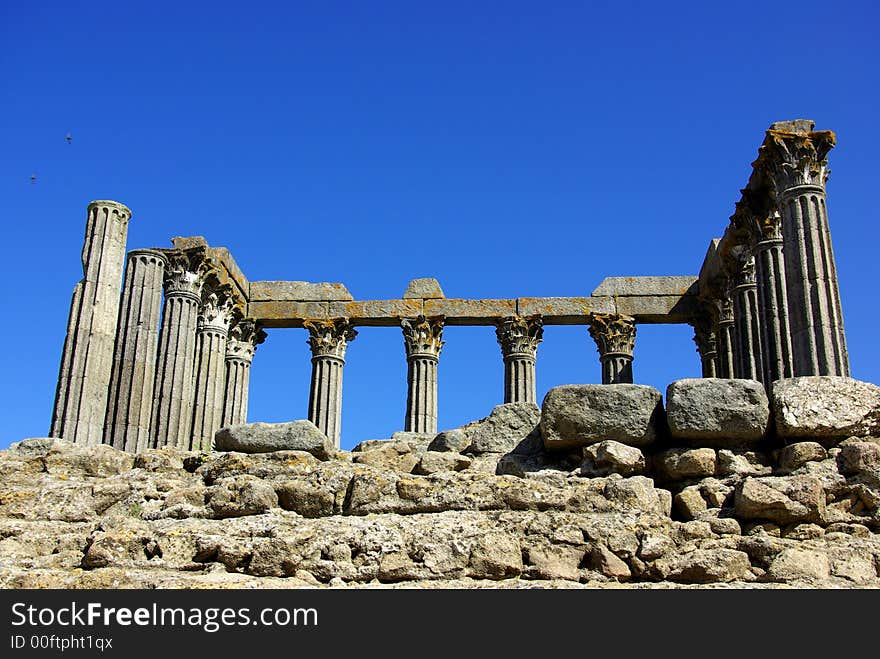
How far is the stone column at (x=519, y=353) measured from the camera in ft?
96.7

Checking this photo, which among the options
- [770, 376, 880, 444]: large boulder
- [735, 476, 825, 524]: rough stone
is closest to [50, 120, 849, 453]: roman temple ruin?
[770, 376, 880, 444]: large boulder

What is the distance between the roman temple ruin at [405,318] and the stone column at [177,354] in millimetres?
35

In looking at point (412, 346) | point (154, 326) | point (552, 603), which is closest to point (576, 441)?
point (552, 603)

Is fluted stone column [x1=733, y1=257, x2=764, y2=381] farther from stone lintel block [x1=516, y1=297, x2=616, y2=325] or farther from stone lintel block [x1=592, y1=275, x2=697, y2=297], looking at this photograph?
stone lintel block [x1=516, y1=297, x2=616, y2=325]

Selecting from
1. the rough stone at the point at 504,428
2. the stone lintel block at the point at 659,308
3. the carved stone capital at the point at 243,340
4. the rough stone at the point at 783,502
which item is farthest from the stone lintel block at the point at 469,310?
the rough stone at the point at 783,502

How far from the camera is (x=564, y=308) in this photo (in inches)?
1185

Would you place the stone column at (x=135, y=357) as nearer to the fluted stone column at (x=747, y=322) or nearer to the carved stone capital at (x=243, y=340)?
the carved stone capital at (x=243, y=340)

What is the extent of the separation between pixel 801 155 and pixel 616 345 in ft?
35.9

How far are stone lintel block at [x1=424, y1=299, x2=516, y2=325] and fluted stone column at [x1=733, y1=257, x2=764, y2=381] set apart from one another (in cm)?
733

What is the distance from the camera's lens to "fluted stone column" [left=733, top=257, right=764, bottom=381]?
23.6 metres

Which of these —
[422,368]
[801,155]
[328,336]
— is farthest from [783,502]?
[328,336]

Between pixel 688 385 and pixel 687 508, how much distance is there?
151 cm

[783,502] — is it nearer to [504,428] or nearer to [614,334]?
[504,428]

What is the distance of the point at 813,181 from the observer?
62.4ft
